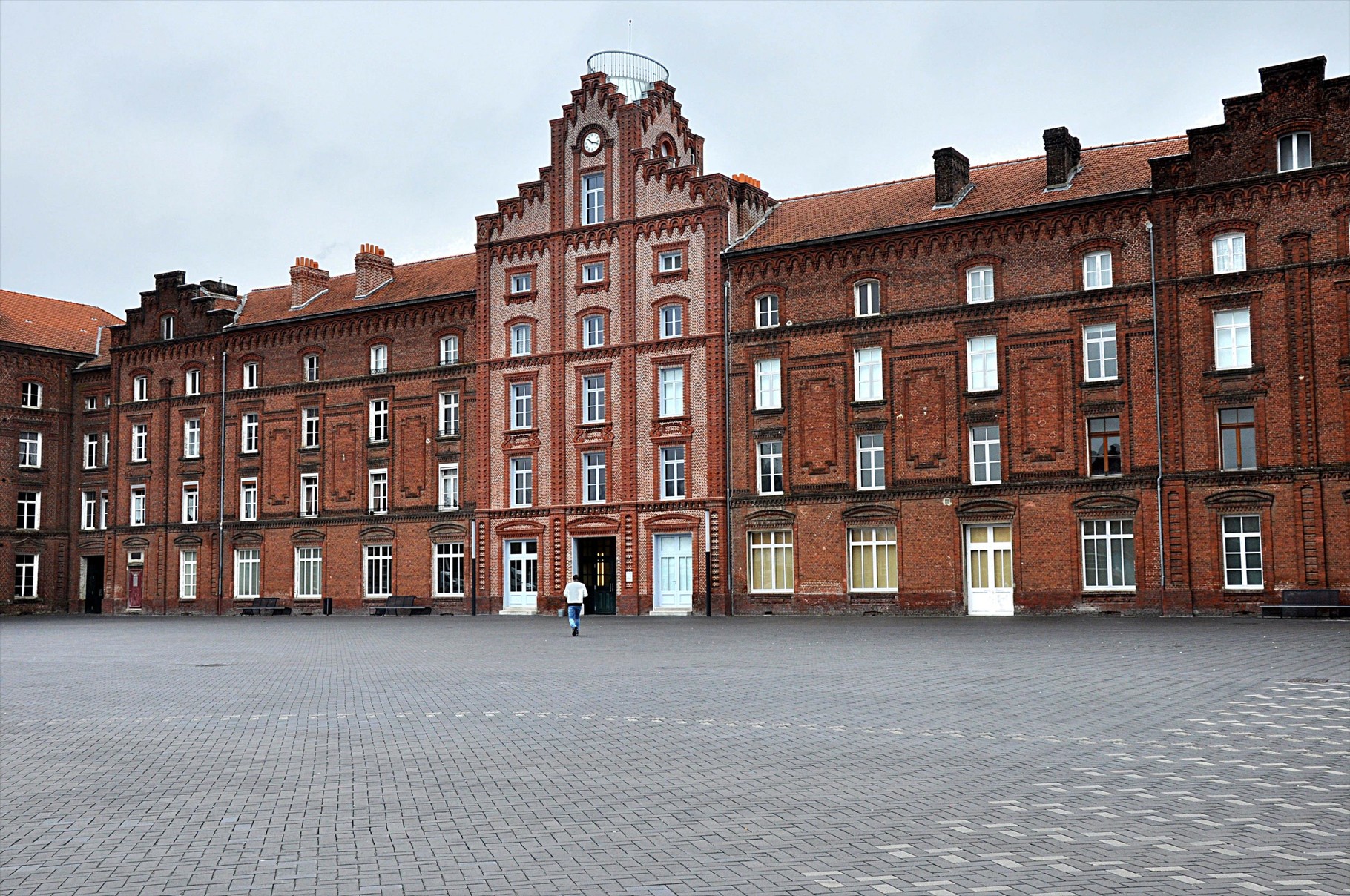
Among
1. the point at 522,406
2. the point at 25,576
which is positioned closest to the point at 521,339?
the point at 522,406

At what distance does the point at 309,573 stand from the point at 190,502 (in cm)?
882

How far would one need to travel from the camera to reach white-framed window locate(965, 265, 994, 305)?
43.0m

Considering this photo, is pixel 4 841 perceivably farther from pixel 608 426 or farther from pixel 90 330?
pixel 90 330

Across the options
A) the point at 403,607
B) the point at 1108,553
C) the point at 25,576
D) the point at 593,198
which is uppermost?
the point at 593,198

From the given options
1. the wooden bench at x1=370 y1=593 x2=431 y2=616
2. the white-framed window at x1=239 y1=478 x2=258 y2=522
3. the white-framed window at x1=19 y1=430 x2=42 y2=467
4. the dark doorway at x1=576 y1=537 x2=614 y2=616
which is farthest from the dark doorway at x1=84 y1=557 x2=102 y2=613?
the dark doorway at x1=576 y1=537 x2=614 y2=616

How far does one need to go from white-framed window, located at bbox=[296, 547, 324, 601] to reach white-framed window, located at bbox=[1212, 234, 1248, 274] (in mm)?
37868

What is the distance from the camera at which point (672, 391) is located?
48875 mm

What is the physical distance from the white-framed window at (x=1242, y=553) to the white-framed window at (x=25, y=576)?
183 ft

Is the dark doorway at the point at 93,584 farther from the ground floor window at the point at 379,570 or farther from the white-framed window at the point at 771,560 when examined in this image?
the white-framed window at the point at 771,560

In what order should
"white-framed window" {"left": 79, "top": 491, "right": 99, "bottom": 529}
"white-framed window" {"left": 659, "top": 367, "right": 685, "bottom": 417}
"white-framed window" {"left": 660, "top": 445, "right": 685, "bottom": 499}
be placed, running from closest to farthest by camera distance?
1. "white-framed window" {"left": 660, "top": 445, "right": 685, "bottom": 499}
2. "white-framed window" {"left": 659, "top": 367, "right": 685, "bottom": 417}
3. "white-framed window" {"left": 79, "top": 491, "right": 99, "bottom": 529}

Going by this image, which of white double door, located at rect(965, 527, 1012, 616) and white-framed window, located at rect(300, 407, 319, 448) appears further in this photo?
white-framed window, located at rect(300, 407, 319, 448)

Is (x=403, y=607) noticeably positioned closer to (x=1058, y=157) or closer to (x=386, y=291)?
(x=386, y=291)

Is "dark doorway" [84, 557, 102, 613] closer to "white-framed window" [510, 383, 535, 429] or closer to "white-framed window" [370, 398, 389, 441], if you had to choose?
"white-framed window" [370, 398, 389, 441]

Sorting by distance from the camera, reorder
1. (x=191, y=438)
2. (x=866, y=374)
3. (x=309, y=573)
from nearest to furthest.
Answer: (x=866, y=374) < (x=309, y=573) < (x=191, y=438)
